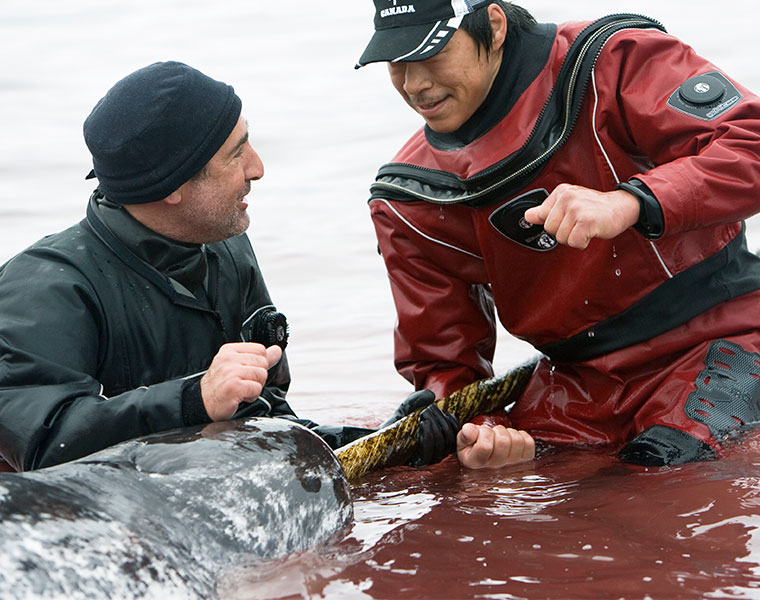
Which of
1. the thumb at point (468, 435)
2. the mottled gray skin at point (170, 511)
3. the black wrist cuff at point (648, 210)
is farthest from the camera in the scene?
the thumb at point (468, 435)

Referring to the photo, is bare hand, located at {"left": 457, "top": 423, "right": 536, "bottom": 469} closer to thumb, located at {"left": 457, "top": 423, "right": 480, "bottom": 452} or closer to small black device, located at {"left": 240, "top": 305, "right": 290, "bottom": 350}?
thumb, located at {"left": 457, "top": 423, "right": 480, "bottom": 452}

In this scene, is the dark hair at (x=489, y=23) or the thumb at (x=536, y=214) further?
the dark hair at (x=489, y=23)

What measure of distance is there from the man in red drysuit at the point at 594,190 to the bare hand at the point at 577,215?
1.20ft

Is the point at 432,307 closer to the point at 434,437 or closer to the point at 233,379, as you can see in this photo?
the point at 434,437

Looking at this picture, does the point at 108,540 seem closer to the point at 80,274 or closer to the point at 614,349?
the point at 80,274

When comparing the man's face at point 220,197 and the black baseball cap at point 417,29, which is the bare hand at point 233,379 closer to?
the man's face at point 220,197

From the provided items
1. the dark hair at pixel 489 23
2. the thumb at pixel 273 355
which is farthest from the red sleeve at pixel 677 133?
the thumb at pixel 273 355

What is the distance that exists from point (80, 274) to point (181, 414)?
2.06ft

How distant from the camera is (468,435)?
139 inches

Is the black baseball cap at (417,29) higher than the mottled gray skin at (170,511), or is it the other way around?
the black baseball cap at (417,29)

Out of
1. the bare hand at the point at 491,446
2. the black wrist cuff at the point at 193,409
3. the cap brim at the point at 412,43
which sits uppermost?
the cap brim at the point at 412,43

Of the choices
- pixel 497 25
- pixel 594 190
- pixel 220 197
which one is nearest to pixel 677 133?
pixel 594 190

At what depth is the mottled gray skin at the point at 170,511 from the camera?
7.04ft

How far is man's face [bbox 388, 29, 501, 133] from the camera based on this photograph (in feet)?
12.1
